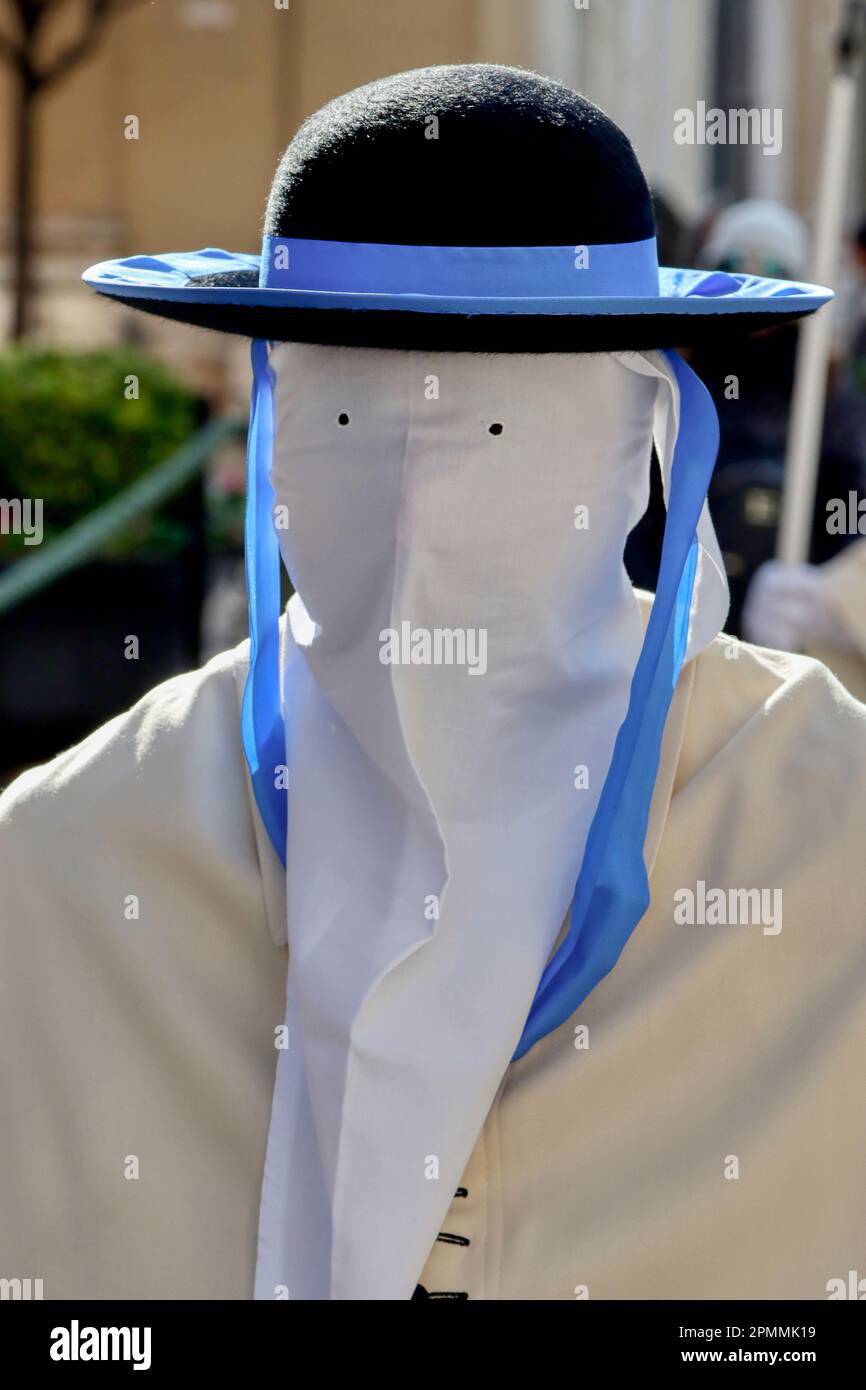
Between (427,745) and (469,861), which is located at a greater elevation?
(427,745)

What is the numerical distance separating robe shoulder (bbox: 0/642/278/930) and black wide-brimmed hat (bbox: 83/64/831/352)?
437 millimetres

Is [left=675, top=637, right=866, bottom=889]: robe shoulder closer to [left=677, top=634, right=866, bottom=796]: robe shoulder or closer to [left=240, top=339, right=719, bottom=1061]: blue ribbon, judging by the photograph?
[left=677, top=634, right=866, bottom=796]: robe shoulder

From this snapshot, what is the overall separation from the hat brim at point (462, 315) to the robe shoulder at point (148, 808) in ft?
1.41

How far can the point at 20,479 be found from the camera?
7402 millimetres

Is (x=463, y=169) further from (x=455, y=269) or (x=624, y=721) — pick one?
(x=624, y=721)

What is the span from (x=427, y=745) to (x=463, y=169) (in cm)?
52

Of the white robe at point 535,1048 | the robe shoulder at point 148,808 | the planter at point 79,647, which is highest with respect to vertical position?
the planter at point 79,647

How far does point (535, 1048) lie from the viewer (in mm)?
2033

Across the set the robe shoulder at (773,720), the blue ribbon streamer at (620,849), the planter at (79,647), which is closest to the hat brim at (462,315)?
the blue ribbon streamer at (620,849)

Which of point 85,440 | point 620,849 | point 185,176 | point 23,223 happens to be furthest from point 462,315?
point 185,176

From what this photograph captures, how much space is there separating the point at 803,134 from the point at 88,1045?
43.0ft

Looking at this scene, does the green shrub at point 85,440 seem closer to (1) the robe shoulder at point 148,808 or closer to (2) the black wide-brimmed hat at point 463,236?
(1) the robe shoulder at point 148,808

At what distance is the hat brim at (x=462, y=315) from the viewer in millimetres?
1881
